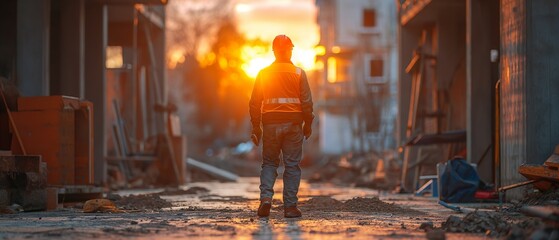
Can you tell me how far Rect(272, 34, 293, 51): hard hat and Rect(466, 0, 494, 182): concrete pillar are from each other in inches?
269

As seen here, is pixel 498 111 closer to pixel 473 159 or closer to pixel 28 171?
pixel 473 159

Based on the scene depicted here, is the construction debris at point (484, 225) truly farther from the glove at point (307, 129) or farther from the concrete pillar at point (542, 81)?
the concrete pillar at point (542, 81)

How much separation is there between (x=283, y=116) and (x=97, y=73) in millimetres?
11195

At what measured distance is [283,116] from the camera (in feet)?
38.6

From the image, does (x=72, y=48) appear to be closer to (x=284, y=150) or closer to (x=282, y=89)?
(x=282, y=89)

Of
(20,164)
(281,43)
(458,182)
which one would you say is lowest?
(458,182)

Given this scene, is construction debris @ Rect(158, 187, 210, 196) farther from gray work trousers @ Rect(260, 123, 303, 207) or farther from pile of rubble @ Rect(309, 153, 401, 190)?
gray work trousers @ Rect(260, 123, 303, 207)

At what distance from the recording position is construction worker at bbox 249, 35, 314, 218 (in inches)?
461

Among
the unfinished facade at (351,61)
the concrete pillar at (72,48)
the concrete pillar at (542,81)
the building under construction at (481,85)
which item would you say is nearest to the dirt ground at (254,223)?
the concrete pillar at (542,81)

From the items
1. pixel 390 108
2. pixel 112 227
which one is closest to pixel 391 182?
pixel 112 227

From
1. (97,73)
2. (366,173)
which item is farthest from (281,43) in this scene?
(366,173)

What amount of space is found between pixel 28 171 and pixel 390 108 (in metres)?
40.1

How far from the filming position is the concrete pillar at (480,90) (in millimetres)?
17938

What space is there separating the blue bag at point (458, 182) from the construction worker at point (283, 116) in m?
3.88
